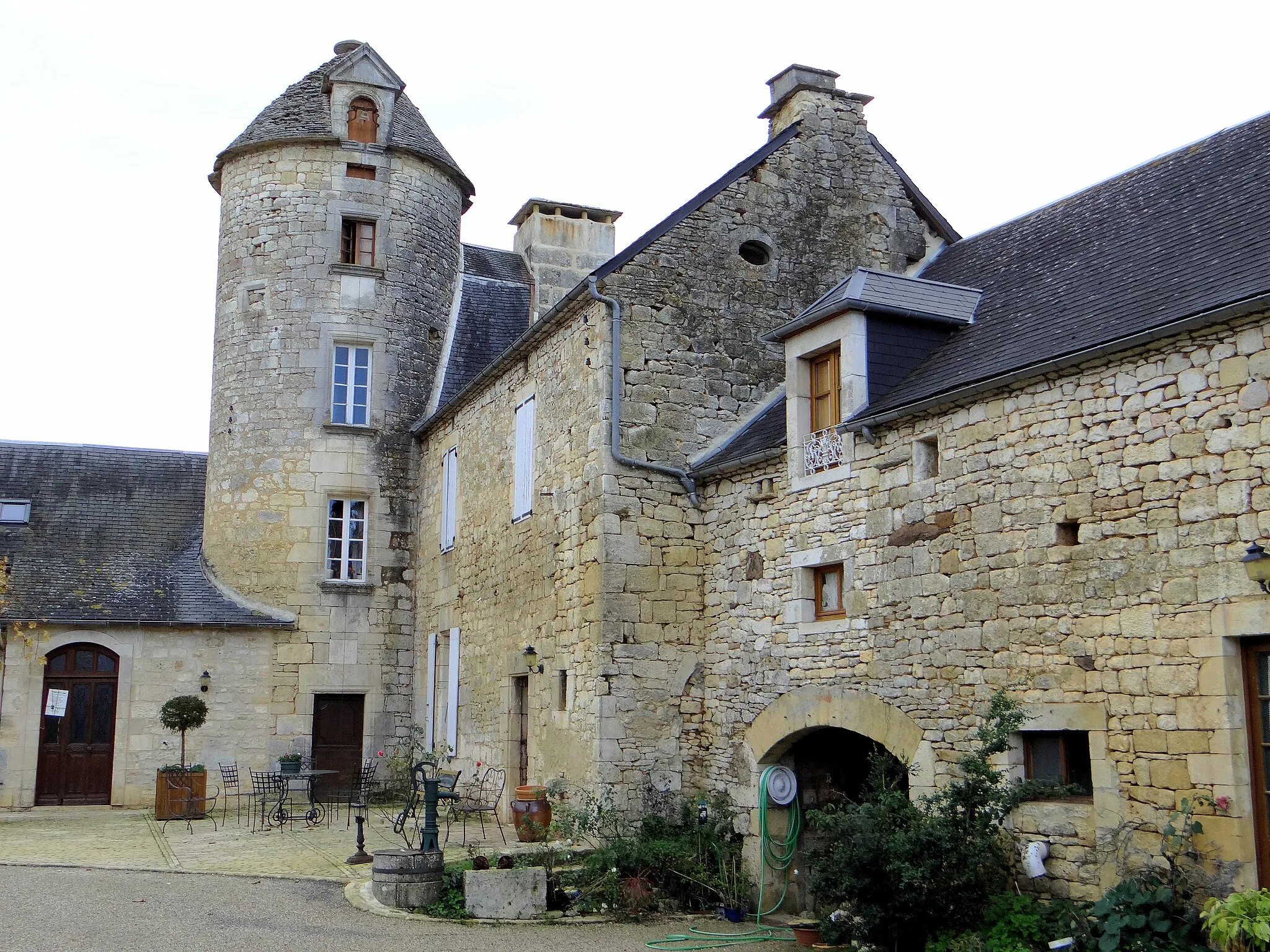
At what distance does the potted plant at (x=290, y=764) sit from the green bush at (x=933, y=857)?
928 cm

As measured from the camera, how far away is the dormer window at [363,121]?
1700cm

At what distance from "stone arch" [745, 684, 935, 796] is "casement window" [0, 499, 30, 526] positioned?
11284 millimetres

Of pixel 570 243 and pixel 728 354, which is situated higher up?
pixel 570 243

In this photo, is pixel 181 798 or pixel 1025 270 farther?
pixel 181 798

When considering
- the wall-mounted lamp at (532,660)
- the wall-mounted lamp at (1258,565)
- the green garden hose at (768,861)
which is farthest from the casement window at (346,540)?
the wall-mounted lamp at (1258,565)

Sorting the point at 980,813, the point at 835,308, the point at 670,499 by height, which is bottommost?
the point at 980,813

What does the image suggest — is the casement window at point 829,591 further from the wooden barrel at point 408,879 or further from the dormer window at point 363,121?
the dormer window at point 363,121

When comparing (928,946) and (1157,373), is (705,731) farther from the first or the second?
(1157,373)

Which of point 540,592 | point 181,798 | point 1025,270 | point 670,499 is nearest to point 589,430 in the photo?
point 670,499

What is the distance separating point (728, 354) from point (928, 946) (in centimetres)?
599

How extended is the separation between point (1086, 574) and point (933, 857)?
1.87 m

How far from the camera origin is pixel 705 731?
10.7 meters

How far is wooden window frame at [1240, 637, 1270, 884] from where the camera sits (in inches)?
247

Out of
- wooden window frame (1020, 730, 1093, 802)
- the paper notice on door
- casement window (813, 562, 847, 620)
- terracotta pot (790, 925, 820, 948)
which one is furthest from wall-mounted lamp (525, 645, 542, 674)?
the paper notice on door
